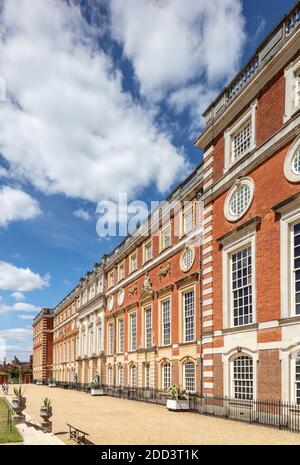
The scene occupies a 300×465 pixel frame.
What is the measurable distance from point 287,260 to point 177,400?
34.4 feet

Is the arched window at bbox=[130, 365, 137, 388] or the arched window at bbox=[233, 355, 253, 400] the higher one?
the arched window at bbox=[233, 355, 253, 400]

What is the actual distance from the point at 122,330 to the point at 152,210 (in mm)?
13401

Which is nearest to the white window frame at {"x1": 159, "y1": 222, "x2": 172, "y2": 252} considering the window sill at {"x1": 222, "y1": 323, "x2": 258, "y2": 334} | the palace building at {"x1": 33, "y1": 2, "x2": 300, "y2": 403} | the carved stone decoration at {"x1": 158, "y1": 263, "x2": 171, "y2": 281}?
the palace building at {"x1": 33, "y1": 2, "x2": 300, "y2": 403}

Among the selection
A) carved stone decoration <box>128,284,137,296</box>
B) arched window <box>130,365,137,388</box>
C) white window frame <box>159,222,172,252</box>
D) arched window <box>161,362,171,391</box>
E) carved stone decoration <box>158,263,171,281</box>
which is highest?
white window frame <box>159,222,172,252</box>

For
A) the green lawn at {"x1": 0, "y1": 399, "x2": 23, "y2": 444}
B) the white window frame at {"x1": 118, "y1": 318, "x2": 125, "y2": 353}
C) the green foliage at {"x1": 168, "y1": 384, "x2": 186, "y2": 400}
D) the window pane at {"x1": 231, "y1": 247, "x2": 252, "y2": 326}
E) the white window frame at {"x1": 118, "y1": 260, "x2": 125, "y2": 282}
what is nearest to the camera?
the green lawn at {"x1": 0, "y1": 399, "x2": 23, "y2": 444}

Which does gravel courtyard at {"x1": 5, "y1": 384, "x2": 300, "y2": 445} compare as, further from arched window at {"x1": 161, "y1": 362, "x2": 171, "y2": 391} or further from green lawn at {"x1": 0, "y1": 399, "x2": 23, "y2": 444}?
arched window at {"x1": 161, "y1": 362, "x2": 171, "y2": 391}

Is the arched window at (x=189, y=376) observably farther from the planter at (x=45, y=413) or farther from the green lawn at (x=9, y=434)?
the planter at (x=45, y=413)

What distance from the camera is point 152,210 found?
1464 inches

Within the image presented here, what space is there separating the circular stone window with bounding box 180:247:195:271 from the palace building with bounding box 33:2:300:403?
2.4 inches

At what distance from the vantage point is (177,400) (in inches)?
993

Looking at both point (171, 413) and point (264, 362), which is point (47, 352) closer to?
point (171, 413)

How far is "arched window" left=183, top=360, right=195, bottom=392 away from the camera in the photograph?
2820cm

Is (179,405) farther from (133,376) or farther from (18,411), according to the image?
(133,376)

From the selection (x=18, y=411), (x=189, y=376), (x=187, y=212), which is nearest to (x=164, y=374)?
(x=189, y=376)
